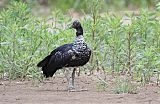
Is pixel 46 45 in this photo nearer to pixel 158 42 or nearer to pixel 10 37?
pixel 10 37

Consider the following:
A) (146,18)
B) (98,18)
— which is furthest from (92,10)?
(146,18)

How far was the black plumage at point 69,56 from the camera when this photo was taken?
9367 mm

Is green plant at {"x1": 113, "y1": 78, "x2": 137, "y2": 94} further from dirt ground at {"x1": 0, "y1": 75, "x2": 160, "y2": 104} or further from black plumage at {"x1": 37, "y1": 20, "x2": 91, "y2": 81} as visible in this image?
black plumage at {"x1": 37, "y1": 20, "x2": 91, "y2": 81}

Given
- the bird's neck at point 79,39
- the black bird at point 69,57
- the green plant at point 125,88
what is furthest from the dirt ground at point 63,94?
the bird's neck at point 79,39

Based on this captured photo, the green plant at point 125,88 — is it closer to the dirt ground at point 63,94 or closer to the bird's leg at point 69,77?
the dirt ground at point 63,94

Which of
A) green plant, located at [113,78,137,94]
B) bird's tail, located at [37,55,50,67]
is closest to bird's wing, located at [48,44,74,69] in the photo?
bird's tail, located at [37,55,50,67]

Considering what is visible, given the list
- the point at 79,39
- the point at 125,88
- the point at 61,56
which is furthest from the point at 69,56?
the point at 125,88

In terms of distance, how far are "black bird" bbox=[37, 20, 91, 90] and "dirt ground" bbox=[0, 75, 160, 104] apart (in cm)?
27

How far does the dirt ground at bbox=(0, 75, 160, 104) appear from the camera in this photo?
850 centimetres

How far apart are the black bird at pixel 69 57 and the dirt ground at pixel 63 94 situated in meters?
0.27

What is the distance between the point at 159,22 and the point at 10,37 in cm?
224

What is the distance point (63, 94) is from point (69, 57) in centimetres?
57

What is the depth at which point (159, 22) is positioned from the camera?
1031 centimetres

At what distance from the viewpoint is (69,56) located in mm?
9383
